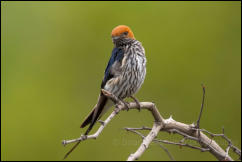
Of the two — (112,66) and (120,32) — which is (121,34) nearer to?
(120,32)

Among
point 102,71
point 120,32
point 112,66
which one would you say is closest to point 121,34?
point 120,32

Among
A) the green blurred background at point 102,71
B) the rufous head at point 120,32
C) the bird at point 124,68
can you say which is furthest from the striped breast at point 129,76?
the green blurred background at point 102,71

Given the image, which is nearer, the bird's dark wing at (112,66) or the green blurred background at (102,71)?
the bird's dark wing at (112,66)

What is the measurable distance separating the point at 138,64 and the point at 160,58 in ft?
5.93

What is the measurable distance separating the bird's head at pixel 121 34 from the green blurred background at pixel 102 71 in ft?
4.60

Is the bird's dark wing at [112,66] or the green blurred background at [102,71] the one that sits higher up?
the bird's dark wing at [112,66]

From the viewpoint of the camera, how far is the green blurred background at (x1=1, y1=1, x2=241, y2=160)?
562 centimetres

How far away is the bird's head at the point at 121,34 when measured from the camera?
4.05 meters

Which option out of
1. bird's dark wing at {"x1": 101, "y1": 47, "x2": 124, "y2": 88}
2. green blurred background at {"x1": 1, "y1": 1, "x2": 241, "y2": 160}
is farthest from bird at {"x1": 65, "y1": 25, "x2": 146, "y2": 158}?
green blurred background at {"x1": 1, "y1": 1, "x2": 241, "y2": 160}

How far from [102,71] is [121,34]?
5.15 feet

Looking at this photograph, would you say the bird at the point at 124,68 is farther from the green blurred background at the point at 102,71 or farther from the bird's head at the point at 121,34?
the green blurred background at the point at 102,71

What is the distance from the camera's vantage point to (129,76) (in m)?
4.08

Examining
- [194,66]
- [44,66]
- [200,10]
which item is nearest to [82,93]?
[44,66]

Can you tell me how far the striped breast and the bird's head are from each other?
0.32 feet
